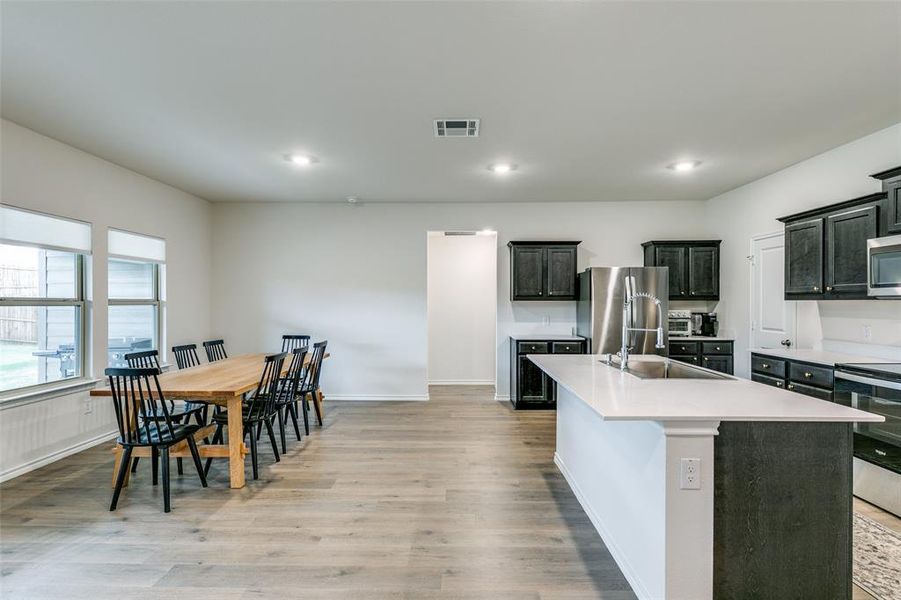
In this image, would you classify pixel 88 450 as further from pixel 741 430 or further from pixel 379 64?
pixel 741 430

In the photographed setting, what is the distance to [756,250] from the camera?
4.62 metres

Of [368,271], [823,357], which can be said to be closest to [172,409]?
[368,271]

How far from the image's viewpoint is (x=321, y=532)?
246 cm

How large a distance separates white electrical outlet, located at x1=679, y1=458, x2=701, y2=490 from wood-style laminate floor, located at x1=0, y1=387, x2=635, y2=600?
2.33 ft

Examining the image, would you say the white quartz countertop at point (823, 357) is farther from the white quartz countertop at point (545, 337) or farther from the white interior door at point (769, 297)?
the white quartz countertop at point (545, 337)

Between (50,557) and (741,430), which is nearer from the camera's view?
(741,430)

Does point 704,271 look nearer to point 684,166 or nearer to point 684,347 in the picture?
point 684,347

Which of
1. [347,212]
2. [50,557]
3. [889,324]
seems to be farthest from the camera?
[347,212]

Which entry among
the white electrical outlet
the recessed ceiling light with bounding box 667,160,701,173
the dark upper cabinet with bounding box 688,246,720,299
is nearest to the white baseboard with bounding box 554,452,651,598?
the white electrical outlet

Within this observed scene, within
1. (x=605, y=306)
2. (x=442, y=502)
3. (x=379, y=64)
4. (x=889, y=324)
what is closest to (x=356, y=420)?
(x=442, y=502)

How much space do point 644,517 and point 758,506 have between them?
0.47m

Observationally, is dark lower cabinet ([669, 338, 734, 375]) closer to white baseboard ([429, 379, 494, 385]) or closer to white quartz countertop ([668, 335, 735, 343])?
white quartz countertop ([668, 335, 735, 343])

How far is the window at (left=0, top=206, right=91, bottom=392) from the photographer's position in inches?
126

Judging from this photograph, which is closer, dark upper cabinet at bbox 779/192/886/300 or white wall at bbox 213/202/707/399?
dark upper cabinet at bbox 779/192/886/300
